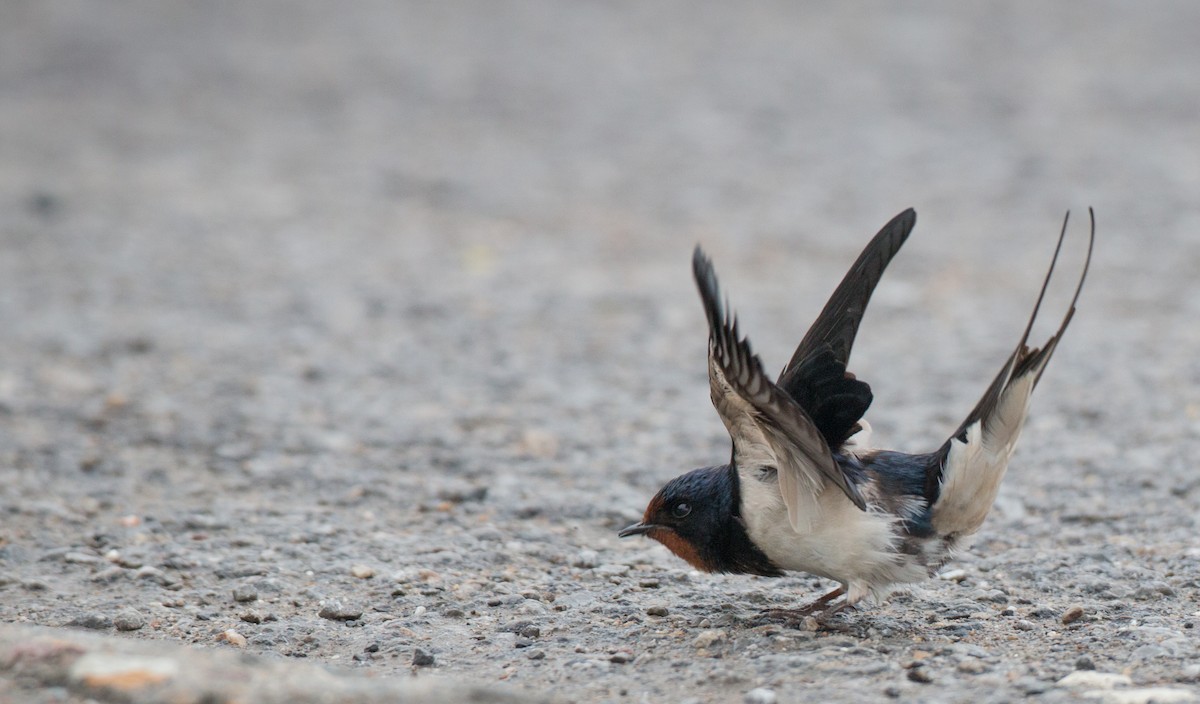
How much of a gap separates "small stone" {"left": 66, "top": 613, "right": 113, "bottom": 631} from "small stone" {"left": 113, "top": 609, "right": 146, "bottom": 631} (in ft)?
0.06

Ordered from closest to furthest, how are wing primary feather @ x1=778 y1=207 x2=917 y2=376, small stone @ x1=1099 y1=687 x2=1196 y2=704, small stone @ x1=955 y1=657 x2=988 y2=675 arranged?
small stone @ x1=1099 y1=687 x2=1196 y2=704
small stone @ x1=955 y1=657 x2=988 y2=675
wing primary feather @ x1=778 y1=207 x2=917 y2=376

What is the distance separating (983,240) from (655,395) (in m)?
2.69

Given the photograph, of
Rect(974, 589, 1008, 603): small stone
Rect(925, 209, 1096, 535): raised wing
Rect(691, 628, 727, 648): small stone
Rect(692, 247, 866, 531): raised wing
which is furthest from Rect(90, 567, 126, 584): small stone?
Rect(974, 589, 1008, 603): small stone

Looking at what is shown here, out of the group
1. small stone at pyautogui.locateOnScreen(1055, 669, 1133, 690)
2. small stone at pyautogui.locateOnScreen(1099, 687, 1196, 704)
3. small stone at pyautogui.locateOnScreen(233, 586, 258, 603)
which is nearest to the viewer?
small stone at pyautogui.locateOnScreen(1099, 687, 1196, 704)

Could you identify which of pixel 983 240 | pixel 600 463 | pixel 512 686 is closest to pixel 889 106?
pixel 983 240

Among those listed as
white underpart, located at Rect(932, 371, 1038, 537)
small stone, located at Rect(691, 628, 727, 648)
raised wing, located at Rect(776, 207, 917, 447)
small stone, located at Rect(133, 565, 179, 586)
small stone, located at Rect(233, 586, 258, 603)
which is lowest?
small stone, located at Rect(691, 628, 727, 648)

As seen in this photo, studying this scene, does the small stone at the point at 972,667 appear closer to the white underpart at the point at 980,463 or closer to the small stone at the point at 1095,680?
the small stone at the point at 1095,680

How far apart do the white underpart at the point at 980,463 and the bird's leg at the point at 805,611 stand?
32 cm

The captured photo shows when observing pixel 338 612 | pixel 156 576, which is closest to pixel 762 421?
pixel 338 612

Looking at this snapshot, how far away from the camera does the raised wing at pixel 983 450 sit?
3.22 m

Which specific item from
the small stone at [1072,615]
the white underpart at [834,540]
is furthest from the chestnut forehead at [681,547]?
the small stone at [1072,615]

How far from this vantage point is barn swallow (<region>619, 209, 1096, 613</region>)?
10.6ft

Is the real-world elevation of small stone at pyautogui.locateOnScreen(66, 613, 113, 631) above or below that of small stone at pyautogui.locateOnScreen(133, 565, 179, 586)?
below

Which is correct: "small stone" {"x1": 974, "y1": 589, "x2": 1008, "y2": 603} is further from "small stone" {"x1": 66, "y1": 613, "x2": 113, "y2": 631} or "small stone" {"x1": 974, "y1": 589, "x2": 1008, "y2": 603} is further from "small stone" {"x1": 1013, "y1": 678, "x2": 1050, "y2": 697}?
"small stone" {"x1": 66, "y1": 613, "x2": 113, "y2": 631}
